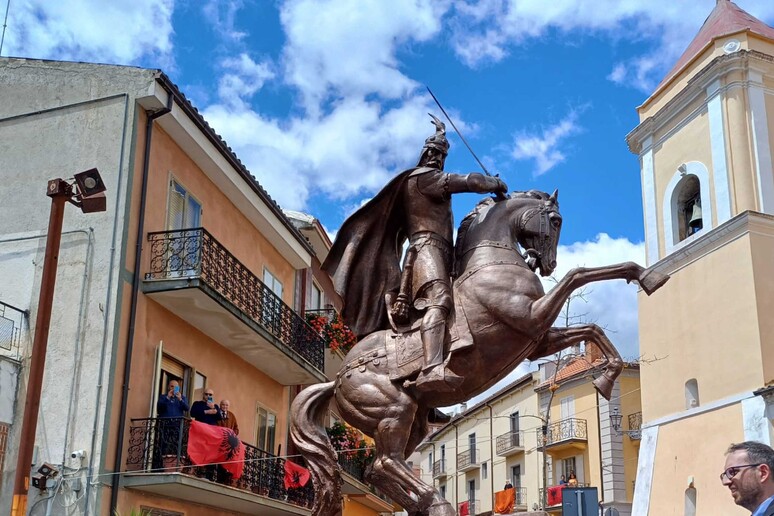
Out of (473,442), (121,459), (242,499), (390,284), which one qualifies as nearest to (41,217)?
(121,459)

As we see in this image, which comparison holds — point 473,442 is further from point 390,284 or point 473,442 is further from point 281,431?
point 390,284

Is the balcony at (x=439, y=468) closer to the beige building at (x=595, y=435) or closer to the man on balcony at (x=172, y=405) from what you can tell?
the beige building at (x=595, y=435)

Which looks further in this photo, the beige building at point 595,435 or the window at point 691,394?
the beige building at point 595,435

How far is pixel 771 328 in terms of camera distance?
24.6 m

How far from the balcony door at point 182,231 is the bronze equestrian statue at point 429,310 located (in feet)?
33.9

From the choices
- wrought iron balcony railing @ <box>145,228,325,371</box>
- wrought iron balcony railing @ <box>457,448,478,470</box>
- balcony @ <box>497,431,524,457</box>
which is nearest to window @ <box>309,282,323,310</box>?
wrought iron balcony railing @ <box>145,228,325,371</box>

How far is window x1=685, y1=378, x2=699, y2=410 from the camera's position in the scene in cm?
2689

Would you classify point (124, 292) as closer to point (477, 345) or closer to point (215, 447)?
point (215, 447)

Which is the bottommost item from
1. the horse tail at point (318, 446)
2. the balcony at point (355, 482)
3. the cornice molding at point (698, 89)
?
the horse tail at point (318, 446)

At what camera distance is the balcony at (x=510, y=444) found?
5050 centimetres

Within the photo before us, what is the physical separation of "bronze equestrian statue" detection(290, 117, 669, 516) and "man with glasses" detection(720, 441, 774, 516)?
2.17m

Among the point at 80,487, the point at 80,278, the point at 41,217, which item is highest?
the point at 41,217

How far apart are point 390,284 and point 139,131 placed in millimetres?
10975

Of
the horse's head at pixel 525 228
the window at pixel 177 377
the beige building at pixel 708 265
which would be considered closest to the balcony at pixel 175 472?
the window at pixel 177 377
